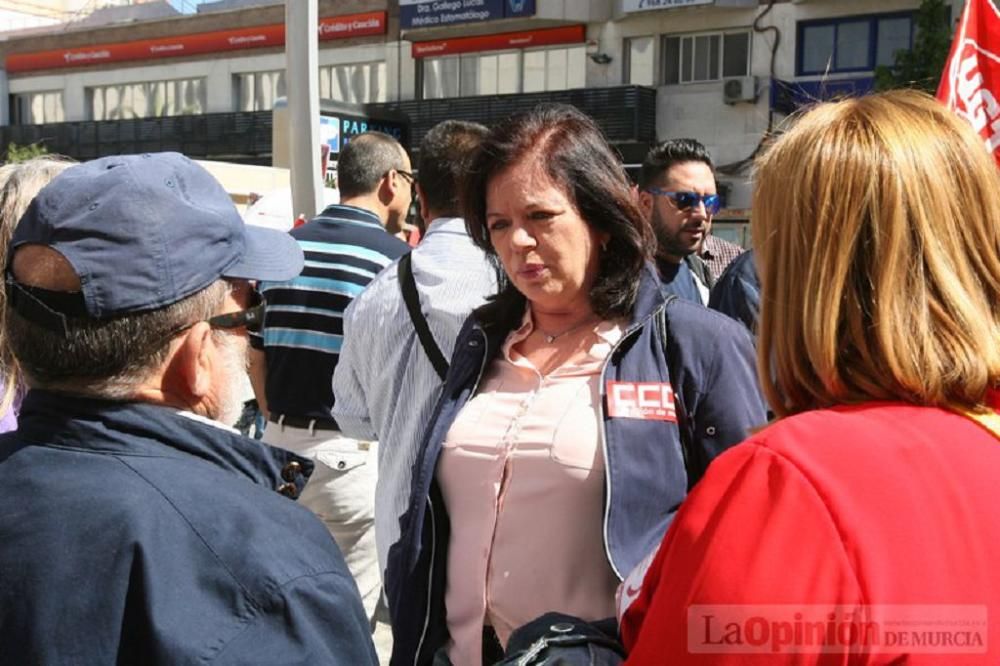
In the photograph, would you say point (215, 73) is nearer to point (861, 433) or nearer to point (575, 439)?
point (575, 439)

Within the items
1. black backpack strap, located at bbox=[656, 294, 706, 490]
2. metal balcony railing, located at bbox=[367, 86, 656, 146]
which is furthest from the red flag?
metal balcony railing, located at bbox=[367, 86, 656, 146]

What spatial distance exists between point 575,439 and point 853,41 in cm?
2484

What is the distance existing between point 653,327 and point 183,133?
34.9m

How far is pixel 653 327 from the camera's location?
2.49 m

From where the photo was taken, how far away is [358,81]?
33094mm

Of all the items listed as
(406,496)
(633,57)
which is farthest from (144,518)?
(633,57)

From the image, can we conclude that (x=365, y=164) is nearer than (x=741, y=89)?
Yes

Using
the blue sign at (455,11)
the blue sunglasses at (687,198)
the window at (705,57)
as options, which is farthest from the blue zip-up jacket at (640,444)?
the blue sign at (455,11)

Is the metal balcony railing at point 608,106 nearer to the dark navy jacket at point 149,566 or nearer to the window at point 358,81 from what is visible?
the window at point 358,81

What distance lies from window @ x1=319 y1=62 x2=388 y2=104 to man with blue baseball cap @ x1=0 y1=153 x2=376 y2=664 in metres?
31.3

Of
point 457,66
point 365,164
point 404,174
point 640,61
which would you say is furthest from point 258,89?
point 365,164

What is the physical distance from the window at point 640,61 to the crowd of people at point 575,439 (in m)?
25.9

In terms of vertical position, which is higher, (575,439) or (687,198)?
(687,198)

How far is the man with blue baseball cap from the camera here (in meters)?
1.49
